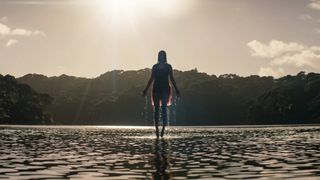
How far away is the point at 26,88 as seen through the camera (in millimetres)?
151125

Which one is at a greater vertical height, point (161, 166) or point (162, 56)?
point (162, 56)

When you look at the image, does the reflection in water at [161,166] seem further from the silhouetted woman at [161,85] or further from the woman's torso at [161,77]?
the woman's torso at [161,77]

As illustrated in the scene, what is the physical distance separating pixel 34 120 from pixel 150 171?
14019cm

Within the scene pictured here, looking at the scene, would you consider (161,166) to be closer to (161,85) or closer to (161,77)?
(161,85)

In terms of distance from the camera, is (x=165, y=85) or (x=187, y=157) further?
(x=165, y=85)

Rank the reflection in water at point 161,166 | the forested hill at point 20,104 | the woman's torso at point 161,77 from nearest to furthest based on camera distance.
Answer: the reflection in water at point 161,166 → the woman's torso at point 161,77 → the forested hill at point 20,104

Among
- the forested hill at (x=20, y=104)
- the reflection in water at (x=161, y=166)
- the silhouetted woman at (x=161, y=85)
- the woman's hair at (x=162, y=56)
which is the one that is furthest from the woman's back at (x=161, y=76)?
the forested hill at (x=20, y=104)

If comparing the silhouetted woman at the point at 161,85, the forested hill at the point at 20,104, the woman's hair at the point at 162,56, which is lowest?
the silhouetted woman at the point at 161,85

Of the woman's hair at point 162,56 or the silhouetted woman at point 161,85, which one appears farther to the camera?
the woman's hair at point 162,56

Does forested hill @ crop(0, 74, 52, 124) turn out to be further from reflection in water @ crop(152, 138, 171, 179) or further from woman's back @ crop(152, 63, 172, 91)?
reflection in water @ crop(152, 138, 171, 179)

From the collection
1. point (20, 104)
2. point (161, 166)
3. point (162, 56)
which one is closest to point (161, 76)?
point (162, 56)

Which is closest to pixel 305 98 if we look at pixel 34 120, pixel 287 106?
pixel 287 106

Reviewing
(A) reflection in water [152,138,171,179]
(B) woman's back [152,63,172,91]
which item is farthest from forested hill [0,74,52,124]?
(A) reflection in water [152,138,171,179]

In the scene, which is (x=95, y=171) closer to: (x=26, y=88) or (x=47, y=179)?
(x=47, y=179)
